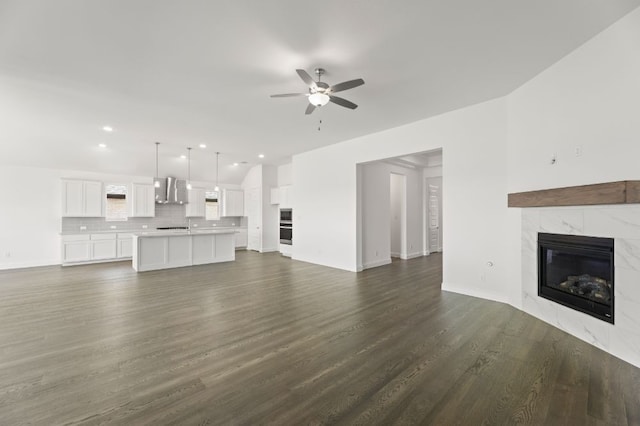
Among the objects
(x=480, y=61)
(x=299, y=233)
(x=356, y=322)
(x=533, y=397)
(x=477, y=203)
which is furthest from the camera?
(x=299, y=233)

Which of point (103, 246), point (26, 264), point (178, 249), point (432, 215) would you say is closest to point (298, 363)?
point (178, 249)

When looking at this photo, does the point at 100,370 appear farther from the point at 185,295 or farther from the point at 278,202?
the point at 278,202

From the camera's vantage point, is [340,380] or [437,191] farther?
[437,191]

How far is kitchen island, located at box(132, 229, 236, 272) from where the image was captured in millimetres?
6715

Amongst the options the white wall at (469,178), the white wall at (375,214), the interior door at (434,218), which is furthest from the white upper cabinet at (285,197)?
the interior door at (434,218)

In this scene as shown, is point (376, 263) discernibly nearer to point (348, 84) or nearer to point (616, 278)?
point (616, 278)

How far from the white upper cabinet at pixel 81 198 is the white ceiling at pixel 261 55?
2.70 meters

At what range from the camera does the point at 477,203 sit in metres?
4.42

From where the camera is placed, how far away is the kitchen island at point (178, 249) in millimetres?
6715

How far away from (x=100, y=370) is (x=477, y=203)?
5.02m

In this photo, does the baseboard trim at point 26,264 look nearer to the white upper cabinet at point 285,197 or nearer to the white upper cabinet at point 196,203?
the white upper cabinet at point 196,203

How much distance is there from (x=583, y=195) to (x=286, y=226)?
24.2 feet

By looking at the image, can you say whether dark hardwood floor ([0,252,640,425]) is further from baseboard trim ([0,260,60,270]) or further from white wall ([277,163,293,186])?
white wall ([277,163,293,186])

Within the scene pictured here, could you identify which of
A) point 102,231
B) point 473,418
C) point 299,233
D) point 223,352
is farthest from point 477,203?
point 102,231
